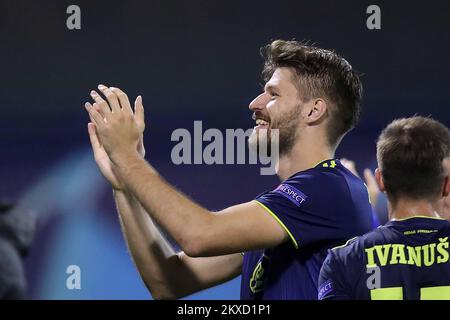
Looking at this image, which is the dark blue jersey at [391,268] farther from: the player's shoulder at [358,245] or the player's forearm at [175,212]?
the player's forearm at [175,212]

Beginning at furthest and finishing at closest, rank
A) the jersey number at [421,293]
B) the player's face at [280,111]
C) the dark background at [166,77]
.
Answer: the dark background at [166,77]
the player's face at [280,111]
the jersey number at [421,293]

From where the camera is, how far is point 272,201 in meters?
1.70

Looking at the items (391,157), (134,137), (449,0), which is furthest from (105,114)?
(449,0)

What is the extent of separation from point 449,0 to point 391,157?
2026mm

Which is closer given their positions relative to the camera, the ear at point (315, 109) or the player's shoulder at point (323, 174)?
the player's shoulder at point (323, 174)

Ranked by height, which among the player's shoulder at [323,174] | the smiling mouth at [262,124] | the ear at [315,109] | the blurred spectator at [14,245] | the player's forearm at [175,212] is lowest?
the blurred spectator at [14,245]

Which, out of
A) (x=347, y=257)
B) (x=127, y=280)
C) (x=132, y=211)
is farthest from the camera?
(x=127, y=280)

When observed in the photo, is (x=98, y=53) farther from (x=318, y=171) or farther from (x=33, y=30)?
(x=318, y=171)

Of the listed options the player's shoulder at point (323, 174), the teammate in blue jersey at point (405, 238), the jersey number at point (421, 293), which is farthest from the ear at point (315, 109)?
the jersey number at point (421, 293)

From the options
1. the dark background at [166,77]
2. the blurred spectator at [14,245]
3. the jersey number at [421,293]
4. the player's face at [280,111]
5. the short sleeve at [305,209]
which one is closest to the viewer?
the jersey number at [421,293]

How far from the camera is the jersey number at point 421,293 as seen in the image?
1.51 metres

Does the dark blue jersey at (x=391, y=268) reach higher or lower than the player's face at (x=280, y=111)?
lower

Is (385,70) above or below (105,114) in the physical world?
above

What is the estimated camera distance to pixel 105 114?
171cm
